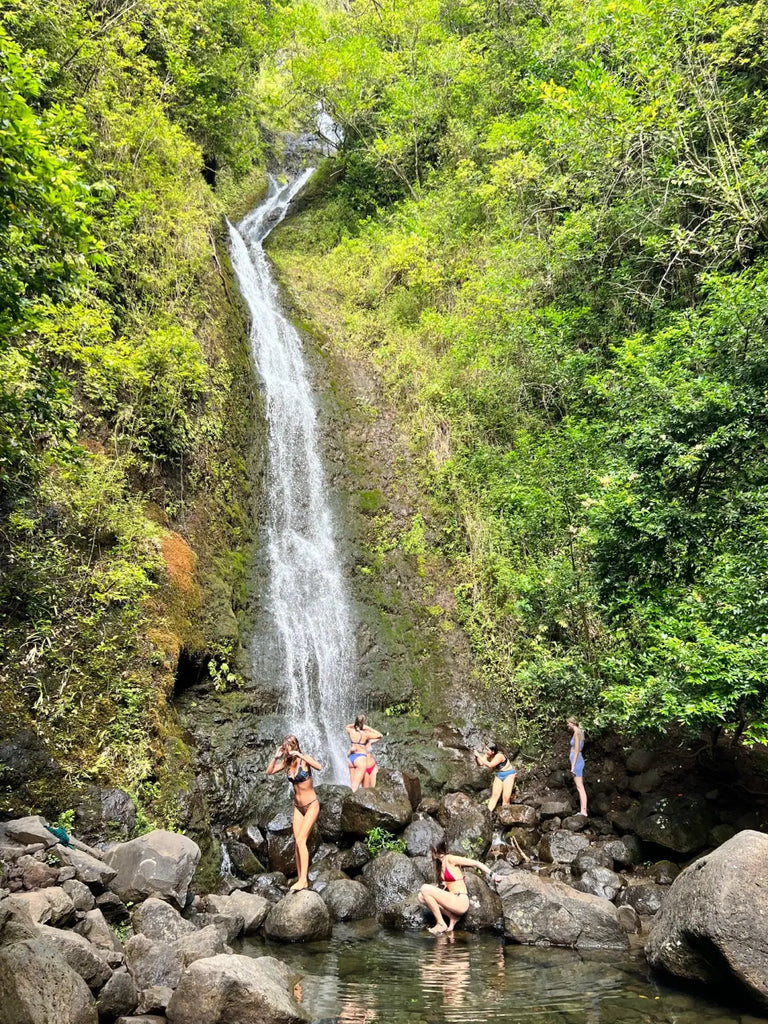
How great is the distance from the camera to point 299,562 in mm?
13227

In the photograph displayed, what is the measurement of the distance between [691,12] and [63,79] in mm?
11674

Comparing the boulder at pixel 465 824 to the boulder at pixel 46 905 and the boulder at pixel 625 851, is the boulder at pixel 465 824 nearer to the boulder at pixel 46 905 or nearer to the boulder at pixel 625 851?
the boulder at pixel 625 851

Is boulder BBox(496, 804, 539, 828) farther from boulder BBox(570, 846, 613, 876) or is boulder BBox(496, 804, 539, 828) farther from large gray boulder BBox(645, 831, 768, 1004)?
large gray boulder BBox(645, 831, 768, 1004)

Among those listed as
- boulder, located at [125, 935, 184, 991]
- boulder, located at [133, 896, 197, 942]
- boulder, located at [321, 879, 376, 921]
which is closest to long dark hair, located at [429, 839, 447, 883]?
boulder, located at [321, 879, 376, 921]

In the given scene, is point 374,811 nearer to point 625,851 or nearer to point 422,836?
point 422,836

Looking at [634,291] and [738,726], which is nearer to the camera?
[738,726]

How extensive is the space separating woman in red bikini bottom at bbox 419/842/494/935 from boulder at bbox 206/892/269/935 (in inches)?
72.8

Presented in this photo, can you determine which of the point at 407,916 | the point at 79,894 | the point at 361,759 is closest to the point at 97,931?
the point at 79,894

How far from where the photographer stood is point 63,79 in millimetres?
11312

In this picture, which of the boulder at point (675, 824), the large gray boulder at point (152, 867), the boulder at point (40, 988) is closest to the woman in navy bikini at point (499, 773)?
the boulder at point (675, 824)

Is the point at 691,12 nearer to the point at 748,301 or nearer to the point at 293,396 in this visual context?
the point at 748,301

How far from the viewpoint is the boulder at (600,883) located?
7613mm

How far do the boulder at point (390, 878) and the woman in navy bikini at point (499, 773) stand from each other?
217cm

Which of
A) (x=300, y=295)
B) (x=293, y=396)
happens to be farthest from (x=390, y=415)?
(x=300, y=295)
